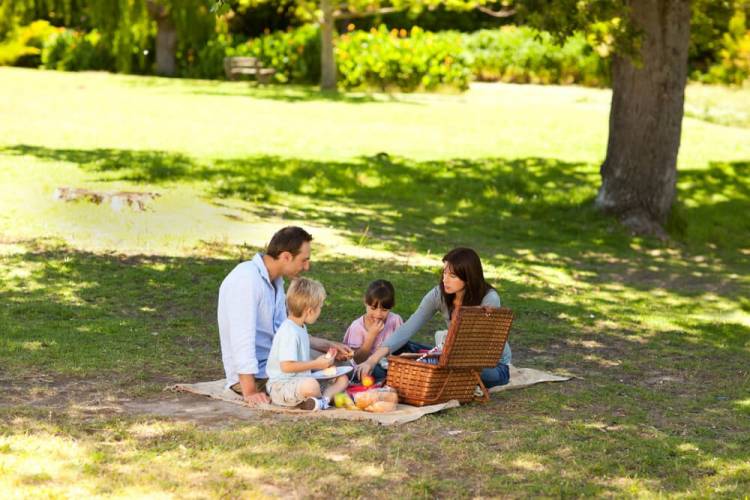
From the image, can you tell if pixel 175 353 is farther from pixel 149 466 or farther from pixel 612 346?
pixel 612 346

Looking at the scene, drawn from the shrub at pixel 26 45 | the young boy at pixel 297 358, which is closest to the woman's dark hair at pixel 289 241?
the young boy at pixel 297 358

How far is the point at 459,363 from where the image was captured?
7148mm

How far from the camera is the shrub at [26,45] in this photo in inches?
1409

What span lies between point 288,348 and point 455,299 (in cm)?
130

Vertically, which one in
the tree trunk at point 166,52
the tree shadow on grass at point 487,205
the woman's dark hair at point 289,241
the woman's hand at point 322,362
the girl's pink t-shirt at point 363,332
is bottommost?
the tree shadow on grass at point 487,205

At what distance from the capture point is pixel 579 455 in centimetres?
620

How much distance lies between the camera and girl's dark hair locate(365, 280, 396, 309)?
7.61 m

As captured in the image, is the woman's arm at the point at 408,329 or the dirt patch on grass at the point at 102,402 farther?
the woman's arm at the point at 408,329

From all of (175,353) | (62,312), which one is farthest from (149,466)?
(62,312)

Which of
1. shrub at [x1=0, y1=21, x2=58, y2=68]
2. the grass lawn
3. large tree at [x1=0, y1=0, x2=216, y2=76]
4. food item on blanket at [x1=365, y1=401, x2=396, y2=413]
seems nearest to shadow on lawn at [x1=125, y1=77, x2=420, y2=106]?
the grass lawn

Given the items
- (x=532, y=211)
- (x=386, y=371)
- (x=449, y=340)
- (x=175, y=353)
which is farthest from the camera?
(x=532, y=211)

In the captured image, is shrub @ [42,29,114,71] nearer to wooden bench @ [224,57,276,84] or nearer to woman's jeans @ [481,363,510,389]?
wooden bench @ [224,57,276,84]

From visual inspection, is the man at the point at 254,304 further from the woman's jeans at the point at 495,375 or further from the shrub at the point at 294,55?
the shrub at the point at 294,55

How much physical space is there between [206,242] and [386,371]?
213 inches
